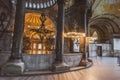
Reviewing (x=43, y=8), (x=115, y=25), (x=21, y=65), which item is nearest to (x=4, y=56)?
(x=21, y=65)

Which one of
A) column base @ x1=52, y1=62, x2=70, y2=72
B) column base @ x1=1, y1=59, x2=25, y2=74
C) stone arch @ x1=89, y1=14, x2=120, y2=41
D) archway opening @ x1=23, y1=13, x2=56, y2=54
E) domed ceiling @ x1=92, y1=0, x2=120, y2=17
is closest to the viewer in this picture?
column base @ x1=1, y1=59, x2=25, y2=74

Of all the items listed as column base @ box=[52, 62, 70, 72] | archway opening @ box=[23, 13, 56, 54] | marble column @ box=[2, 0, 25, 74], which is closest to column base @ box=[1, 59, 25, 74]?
marble column @ box=[2, 0, 25, 74]

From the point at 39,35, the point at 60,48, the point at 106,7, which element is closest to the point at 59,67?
the point at 60,48

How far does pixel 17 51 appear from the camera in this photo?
7.08 m

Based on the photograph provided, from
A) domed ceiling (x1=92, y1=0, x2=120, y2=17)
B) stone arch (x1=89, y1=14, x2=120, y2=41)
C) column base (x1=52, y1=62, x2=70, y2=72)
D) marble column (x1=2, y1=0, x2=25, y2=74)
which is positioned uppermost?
domed ceiling (x1=92, y1=0, x2=120, y2=17)

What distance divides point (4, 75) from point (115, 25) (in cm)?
2180

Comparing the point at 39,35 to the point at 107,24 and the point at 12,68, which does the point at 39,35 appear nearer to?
the point at 12,68

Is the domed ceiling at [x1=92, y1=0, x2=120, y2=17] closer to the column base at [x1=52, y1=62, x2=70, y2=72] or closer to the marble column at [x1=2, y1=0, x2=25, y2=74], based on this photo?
the column base at [x1=52, y1=62, x2=70, y2=72]

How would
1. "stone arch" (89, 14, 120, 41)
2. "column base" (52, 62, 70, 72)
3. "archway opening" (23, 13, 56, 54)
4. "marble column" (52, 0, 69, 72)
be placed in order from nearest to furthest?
"column base" (52, 62, 70, 72)
"marble column" (52, 0, 69, 72)
"archway opening" (23, 13, 56, 54)
"stone arch" (89, 14, 120, 41)

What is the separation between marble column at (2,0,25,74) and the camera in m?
6.77

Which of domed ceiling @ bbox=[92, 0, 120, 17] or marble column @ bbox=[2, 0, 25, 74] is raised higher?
domed ceiling @ bbox=[92, 0, 120, 17]

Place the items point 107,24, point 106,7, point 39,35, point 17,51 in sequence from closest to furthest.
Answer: point 17,51
point 39,35
point 106,7
point 107,24

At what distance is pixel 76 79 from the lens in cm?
602

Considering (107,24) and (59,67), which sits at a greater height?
(107,24)
